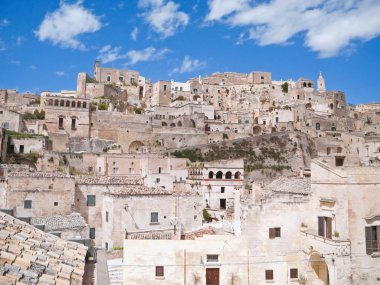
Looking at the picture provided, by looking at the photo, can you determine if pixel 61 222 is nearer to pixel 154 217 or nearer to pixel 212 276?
pixel 154 217

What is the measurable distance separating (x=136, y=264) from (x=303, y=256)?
982cm

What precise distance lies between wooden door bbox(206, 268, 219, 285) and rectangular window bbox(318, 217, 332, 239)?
6382 mm

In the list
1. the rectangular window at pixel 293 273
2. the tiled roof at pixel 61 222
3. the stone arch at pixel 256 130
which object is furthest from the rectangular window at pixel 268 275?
the stone arch at pixel 256 130

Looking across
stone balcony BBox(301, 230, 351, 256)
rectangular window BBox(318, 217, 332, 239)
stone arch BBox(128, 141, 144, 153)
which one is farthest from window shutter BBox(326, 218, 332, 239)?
stone arch BBox(128, 141, 144, 153)

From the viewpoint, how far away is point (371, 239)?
2164 centimetres

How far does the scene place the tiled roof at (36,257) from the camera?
20.7ft

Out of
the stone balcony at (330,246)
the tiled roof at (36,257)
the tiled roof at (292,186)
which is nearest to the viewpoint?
the tiled roof at (36,257)

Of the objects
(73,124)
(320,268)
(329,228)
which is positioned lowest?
(320,268)

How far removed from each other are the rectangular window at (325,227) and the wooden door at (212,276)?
6382 millimetres

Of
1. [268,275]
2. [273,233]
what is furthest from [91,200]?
[268,275]

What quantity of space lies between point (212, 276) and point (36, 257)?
16.7 m

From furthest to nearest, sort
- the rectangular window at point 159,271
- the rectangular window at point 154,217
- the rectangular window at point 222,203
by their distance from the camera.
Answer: the rectangular window at point 222,203 → the rectangular window at point 154,217 → the rectangular window at point 159,271

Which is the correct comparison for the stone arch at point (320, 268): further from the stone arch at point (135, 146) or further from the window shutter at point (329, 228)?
the stone arch at point (135, 146)

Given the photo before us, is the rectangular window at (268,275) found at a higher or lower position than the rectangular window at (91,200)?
lower
